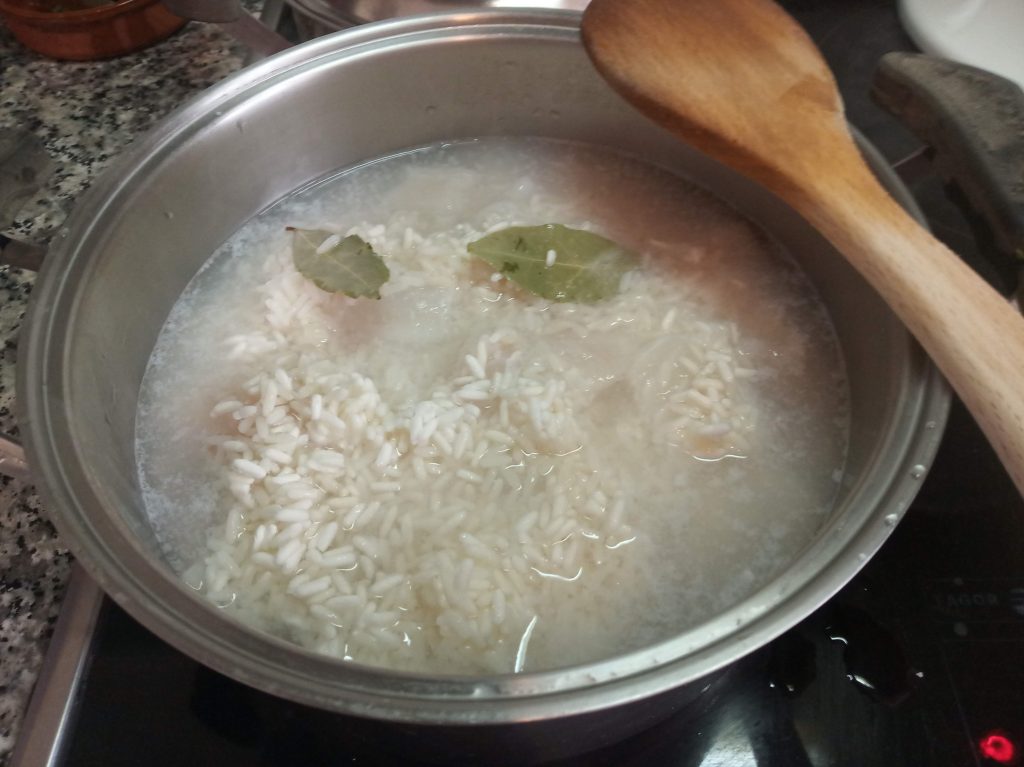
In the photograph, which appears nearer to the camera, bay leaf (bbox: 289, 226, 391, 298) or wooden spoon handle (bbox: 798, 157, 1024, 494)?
wooden spoon handle (bbox: 798, 157, 1024, 494)

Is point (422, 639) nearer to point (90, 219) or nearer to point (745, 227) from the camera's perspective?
point (90, 219)

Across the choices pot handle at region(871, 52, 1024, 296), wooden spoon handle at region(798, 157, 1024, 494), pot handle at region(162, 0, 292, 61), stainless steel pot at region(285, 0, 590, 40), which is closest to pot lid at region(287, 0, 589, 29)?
stainless steel pot at region(285, 0, 590, 40)

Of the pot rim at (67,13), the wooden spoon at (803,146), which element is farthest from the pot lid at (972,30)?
the pot rim at (67,13)

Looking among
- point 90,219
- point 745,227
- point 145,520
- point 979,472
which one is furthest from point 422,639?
point 745,227

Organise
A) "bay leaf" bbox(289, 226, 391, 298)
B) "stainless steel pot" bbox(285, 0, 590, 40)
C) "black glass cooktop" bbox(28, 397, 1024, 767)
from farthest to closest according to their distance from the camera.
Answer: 1. "stainless steel pot" bbox(285, 0, 590, 40)
2. "bay leaf" bbox(289, 226, 391, 298)
3. "black glass cooktop" bbox(28, 397, 1024, 767)

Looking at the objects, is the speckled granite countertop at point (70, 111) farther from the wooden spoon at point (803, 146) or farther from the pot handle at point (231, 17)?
the wooden spoon at point (803, 146)

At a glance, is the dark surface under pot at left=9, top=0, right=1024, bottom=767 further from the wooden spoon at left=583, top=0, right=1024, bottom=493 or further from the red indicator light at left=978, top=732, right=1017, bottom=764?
the wooden spoon at left=583, top=0, right=1024, bottom=493
